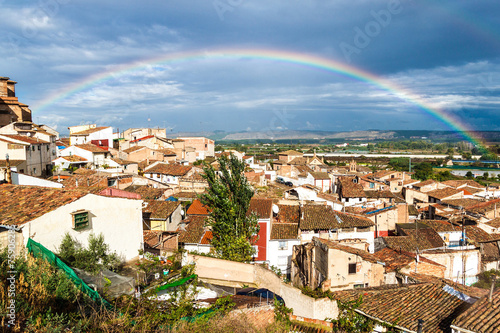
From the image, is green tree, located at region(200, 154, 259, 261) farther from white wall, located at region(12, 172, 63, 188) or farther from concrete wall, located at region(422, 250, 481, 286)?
concrete wall, located at region(422, 250, 481, 286)

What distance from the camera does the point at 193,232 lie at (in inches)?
696

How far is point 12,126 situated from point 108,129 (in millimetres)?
21572

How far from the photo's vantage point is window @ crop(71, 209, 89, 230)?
9.51 m

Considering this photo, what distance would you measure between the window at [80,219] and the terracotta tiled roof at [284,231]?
9413mm

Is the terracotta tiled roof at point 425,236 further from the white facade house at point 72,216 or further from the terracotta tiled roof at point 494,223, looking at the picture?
the white facade house at point 72,216

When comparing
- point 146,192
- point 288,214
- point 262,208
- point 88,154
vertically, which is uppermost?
point 88,154

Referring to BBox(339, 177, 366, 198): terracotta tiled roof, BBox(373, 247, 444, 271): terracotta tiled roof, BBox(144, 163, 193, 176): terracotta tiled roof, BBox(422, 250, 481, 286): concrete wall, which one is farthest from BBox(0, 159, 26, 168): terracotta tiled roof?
BBox(339, 177, 366, 198): terracotta tiled roof

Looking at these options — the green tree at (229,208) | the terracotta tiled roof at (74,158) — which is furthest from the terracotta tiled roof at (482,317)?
the terracotta tiled roof at (74,158)

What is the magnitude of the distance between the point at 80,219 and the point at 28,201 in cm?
145

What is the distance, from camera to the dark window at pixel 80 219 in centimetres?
951

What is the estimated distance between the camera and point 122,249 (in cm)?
1111

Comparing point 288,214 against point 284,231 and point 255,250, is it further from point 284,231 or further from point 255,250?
point 255,250

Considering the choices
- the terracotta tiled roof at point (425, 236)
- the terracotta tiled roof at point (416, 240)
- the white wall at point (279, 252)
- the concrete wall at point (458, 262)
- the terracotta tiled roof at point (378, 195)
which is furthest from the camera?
the terracotta tiled roof at point (378, 195)

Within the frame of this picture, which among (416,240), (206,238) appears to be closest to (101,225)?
(206,238)
